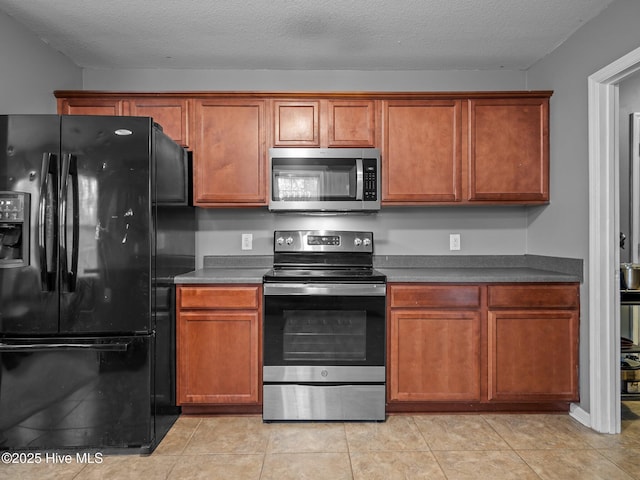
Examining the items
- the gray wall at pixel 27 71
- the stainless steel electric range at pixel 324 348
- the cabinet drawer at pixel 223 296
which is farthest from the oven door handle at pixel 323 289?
the gray wall at pixel 27 71

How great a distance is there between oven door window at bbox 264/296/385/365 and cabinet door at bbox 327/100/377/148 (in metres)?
1.14

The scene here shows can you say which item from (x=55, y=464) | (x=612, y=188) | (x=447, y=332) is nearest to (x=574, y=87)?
(x=612, y=188)

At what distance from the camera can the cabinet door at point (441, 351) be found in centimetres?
270

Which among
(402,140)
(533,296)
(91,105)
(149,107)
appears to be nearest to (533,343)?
(533,296)

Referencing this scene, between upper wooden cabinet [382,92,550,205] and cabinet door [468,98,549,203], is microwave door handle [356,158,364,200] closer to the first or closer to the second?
upper wooden cabinet [382,92,550,205]

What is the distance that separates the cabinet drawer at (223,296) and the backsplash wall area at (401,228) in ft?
2.28

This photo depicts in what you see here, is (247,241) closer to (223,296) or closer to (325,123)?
(223,296)

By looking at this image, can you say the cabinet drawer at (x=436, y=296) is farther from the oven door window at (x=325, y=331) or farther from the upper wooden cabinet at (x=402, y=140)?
the upper wooden cabinet at (x=402, y=140)

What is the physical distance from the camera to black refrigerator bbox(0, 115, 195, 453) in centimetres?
220

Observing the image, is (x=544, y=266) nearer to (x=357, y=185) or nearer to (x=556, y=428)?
(x=556, y=428)

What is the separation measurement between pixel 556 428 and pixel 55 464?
2.85m

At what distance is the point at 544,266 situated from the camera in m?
3.09

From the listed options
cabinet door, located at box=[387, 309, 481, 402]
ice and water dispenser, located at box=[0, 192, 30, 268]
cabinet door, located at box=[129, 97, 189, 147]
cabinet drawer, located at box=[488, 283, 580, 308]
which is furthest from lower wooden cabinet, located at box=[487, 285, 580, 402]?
ice and water dispenser, located at box=[0, 192, 30, 268]

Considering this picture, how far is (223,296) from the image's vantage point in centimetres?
269
